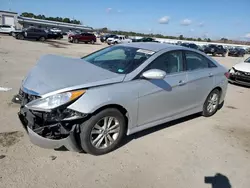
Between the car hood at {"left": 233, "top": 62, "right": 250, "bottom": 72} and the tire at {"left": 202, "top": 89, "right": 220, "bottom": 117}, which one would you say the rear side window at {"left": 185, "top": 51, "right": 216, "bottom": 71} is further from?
the car hood at {"left": 233, "top": 62, "right": 250, "bottom": 72}

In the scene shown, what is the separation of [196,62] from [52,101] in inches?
123

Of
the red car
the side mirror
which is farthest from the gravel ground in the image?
the red car

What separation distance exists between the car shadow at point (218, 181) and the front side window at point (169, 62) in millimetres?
1822

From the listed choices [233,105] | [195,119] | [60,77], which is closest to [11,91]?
[60,77]

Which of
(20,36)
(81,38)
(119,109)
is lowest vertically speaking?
(119,109)

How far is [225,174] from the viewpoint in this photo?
320 centimetres

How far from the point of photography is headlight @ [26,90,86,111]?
283 cm

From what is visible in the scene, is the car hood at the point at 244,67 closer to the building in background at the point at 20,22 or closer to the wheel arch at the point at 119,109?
the wheel arch at the point at 119,109

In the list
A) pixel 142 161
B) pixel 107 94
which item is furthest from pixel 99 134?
pixel 142 161

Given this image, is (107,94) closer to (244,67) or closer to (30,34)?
(244,67)

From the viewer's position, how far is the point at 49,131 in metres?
2.91

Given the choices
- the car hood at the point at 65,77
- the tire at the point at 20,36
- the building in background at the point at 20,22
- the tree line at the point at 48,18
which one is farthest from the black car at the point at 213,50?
the tree line at the point at 48,18

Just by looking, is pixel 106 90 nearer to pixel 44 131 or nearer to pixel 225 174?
pixel 44 131

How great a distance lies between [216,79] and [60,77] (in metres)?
3.53
